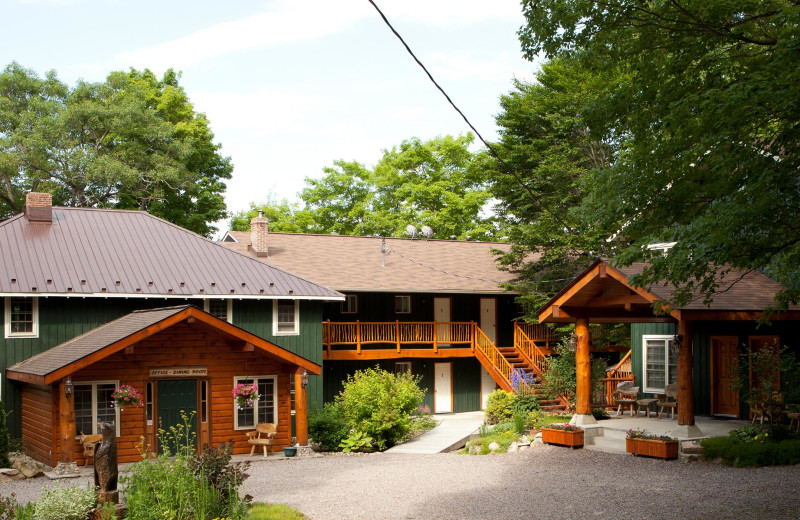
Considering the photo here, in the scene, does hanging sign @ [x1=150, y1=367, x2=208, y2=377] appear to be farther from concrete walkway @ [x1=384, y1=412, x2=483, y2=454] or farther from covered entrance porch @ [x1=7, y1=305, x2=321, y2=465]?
concrete walkway @ [x1=384, y1=412, x2=483, y2=454]

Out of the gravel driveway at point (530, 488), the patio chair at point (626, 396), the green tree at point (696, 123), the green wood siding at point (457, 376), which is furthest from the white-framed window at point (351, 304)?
the green tree at point (696, 123)

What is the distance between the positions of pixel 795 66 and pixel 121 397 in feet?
50.5

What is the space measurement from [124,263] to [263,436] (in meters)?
6.20

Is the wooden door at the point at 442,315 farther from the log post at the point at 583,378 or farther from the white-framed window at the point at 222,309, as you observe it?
the log post at the point at 583,378

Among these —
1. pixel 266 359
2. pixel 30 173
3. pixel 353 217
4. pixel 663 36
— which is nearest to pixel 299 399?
pixel 266 359

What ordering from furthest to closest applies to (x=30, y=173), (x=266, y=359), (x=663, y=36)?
(x=30, y=173)
(x=266, y=359)
(x=663, y=36)

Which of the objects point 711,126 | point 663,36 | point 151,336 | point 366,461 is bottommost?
point 366,461

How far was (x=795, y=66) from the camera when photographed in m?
9.34

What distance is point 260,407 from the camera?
827 inches

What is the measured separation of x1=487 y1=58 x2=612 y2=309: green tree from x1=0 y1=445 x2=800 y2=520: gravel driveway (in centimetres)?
1116

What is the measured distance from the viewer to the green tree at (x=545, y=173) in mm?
27812

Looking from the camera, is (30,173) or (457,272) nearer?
(457,272)

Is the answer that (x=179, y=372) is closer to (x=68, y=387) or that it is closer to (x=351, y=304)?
(x=68, y=387)

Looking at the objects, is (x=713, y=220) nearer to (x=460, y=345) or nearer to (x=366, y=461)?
(x=366, y=461)
